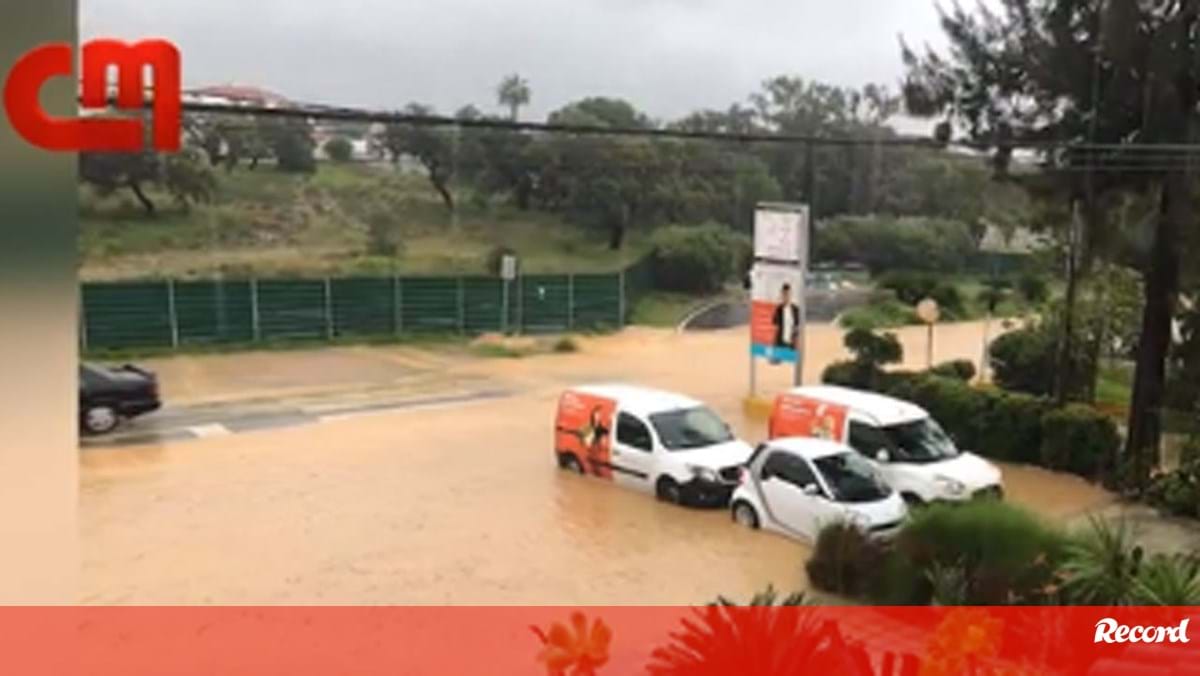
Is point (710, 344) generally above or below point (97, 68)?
below

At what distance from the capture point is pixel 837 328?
342 inches

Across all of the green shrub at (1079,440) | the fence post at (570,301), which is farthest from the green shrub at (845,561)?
the fence post at (570,301)

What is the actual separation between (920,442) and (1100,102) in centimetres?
217

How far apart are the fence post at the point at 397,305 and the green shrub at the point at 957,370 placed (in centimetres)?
350

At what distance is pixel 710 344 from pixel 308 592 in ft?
15.1

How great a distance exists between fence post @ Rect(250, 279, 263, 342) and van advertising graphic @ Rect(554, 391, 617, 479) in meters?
1.77

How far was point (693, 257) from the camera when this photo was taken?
8.52 meters

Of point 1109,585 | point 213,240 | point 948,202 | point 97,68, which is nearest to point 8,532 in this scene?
point 97,68

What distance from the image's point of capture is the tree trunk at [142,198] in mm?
5743

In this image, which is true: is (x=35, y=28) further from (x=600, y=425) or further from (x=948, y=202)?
(x=948, y=202)

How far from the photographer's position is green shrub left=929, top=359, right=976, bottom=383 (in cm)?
805

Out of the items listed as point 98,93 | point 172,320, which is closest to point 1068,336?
point 172,320

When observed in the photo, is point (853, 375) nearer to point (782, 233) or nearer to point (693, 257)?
point (782, 233)

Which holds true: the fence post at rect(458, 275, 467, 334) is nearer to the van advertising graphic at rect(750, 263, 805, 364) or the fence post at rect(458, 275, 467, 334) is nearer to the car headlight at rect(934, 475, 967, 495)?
the van advertising graphic at rect(750, 263, 805, 364)
